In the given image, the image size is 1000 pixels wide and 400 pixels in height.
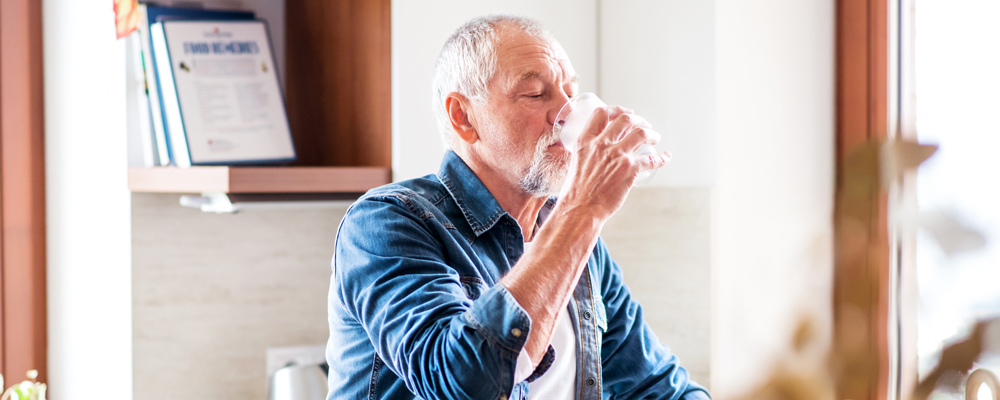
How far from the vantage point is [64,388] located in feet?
4.79

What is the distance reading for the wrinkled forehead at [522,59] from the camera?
0.98 meters

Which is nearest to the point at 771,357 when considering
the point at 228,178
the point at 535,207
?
the point at 535,207

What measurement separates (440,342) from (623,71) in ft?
3.10

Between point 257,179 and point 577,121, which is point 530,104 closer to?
point 577,121

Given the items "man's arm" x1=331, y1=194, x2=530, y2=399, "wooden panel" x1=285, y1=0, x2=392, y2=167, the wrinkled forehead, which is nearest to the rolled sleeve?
"man's arm" x1=331, y1=194, x2=530, y2=399

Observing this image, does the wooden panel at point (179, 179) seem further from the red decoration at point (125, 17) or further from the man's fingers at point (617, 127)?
the man's fingers at point (617, 127)

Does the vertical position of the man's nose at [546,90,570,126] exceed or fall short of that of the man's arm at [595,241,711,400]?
it exceeds it

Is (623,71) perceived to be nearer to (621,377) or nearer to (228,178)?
(621,377)

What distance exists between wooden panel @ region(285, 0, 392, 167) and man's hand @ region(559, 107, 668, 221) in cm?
57

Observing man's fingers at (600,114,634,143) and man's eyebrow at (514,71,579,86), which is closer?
man's fingers at (600,114,634,143)

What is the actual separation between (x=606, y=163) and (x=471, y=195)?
25 centimetres

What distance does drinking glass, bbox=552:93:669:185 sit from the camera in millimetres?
920

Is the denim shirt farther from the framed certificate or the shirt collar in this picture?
the framed certificate

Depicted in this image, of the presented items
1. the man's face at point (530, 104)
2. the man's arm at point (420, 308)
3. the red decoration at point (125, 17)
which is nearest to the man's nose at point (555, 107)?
the man's face at point (530, 104)
